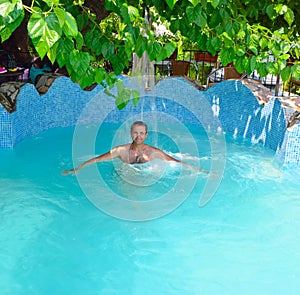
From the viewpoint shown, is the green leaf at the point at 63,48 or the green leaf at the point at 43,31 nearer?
the green leaf at the point at 43,31

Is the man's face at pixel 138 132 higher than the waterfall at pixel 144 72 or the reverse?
the reverse

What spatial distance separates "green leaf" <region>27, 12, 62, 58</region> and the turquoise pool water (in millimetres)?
2739

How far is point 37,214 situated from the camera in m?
4.93

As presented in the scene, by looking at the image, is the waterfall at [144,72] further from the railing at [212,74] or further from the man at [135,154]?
the man at [135,154]

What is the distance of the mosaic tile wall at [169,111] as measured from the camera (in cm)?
702

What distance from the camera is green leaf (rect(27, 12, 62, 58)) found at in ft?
4.41

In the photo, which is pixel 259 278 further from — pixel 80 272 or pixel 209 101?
pixel 209 101

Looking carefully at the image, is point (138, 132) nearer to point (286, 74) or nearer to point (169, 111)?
point (286, 74)

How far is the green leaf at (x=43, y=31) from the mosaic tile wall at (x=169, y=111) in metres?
5.68

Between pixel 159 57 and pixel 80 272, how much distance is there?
245 cm

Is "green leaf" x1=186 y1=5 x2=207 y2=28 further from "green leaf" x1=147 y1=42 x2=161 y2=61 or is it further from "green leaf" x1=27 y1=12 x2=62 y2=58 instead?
"green leaf" x1=27 y1=12 x2=62 y2=58

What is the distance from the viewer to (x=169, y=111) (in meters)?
9.07

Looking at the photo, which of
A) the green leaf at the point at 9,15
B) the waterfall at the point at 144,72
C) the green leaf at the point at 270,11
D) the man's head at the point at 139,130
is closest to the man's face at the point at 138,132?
the man's head at the point at 139,130

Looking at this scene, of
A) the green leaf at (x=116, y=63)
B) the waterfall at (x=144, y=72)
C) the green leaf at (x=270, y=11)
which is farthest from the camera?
the waterfall at (x=144, y=72)
